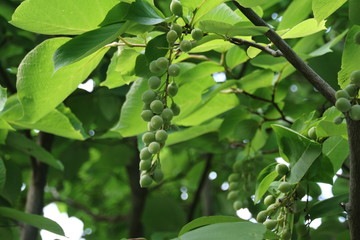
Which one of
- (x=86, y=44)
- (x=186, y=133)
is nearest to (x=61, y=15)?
(x=86, y=44)

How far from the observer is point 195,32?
782mm

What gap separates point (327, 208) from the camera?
0.97 metres

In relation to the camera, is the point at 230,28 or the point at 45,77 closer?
the point at 230,28

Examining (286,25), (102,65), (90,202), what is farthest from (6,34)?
(90,202)

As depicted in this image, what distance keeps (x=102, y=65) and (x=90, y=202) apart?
4.91ft

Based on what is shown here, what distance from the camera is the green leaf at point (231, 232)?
743 millimetres

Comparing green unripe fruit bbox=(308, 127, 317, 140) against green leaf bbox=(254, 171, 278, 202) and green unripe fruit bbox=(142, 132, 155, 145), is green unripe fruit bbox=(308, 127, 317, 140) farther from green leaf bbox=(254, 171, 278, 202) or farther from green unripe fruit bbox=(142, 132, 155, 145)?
green unripe fruit bbox=(142, 132, 155, 145)

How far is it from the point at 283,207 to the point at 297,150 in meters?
0.09

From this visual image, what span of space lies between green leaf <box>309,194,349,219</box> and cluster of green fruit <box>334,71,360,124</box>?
0.25 meters

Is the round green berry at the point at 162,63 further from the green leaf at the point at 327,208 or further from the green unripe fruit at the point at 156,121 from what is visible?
A: the green leaf at the point at 327,208

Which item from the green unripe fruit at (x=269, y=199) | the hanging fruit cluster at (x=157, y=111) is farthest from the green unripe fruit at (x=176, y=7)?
the green unripe fruit at (x=269, y=199)

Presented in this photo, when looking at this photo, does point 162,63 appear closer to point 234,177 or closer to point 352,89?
point 352,89

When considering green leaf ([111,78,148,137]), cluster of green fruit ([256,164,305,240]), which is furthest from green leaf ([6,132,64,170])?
cluster of green fruit ([256,164,305,240])

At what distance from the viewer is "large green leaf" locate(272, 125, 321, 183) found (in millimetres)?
853
